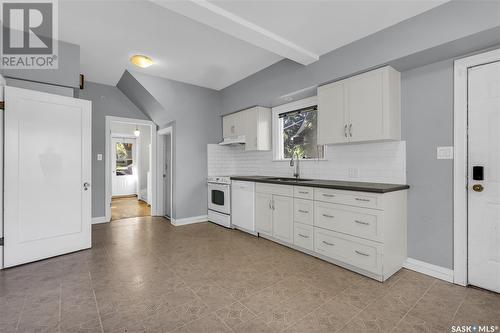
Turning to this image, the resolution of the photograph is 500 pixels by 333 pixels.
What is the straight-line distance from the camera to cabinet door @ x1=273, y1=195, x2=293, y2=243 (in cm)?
325

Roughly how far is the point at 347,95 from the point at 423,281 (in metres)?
2.16

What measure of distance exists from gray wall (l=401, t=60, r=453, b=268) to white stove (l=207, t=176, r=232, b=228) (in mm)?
2785

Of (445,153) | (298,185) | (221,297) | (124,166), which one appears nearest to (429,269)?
(445,153)

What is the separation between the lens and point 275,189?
348 cm

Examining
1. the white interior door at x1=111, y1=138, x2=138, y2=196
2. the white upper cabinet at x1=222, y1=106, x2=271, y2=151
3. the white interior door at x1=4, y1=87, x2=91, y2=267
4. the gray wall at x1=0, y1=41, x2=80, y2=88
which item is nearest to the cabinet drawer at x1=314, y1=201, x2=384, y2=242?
the white upper cabinet at x1=222, y1=106, x2=271, y2=151

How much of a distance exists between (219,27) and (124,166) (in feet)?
26.1

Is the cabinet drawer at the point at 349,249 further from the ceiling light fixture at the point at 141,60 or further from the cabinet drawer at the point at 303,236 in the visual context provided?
the ceiling light fixture at the point at 141,60

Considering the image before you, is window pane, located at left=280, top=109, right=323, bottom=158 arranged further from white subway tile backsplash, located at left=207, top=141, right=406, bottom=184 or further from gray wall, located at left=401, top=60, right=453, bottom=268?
gray wall, located at left=401, top=60, right=453, bottom=268

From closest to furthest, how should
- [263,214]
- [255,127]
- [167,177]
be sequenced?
[263,214]
[255,127]
[167,177]

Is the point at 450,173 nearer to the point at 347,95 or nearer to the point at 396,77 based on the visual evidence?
the point at 396,77

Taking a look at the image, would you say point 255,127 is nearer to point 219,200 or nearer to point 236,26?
point 219,200

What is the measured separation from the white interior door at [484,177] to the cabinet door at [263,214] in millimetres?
2234

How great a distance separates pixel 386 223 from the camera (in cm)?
236

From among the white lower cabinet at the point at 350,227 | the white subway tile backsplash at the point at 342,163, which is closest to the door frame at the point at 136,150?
the white subway tile backsplash at the point at 342,163
